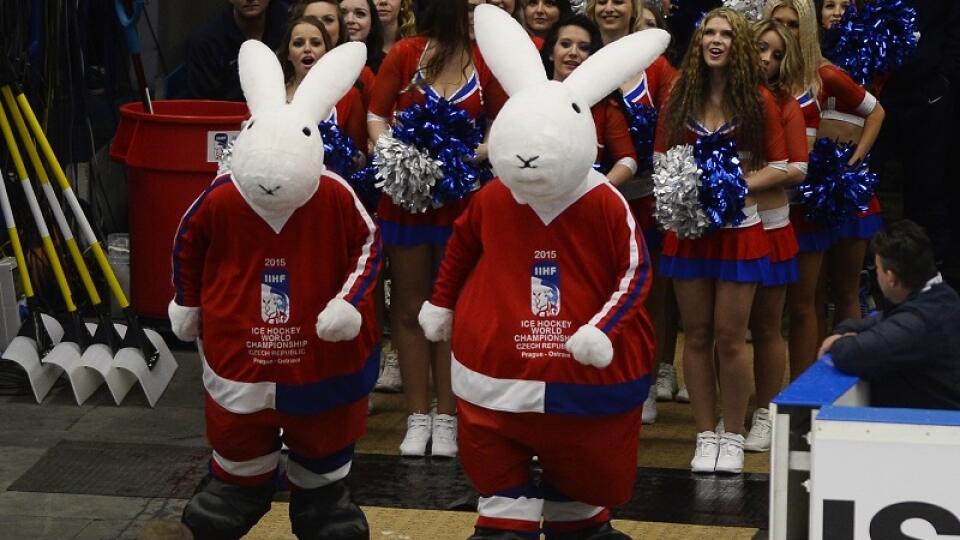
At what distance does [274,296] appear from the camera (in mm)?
5168

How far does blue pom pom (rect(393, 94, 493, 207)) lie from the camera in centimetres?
648

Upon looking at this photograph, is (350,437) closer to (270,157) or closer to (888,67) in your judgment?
(270,157)

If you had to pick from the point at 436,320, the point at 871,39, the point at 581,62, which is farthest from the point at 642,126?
the point at 436,320

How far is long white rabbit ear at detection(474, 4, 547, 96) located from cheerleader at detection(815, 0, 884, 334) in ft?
7.30

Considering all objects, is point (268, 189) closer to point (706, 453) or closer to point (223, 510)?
point (223, 510)

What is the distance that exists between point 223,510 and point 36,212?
2.93 metres

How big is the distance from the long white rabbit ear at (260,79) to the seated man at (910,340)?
1.83 metres

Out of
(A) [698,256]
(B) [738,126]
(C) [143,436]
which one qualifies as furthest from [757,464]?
(C) [143,436]

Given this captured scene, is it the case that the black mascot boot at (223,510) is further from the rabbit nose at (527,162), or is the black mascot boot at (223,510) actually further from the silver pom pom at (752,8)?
the silver pom pom at (752,8)

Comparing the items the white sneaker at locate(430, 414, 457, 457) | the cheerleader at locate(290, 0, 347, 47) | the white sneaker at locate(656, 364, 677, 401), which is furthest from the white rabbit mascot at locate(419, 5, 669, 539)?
the white sneaker at locate(656, 364, 677, 401)

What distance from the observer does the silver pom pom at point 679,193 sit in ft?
21.0

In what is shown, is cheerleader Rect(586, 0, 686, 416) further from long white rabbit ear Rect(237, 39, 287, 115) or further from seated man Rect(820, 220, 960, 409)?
seated man Rect(820, 220, 960, 409)

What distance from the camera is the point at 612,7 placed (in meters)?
6.94

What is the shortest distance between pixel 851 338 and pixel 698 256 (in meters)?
1.74
